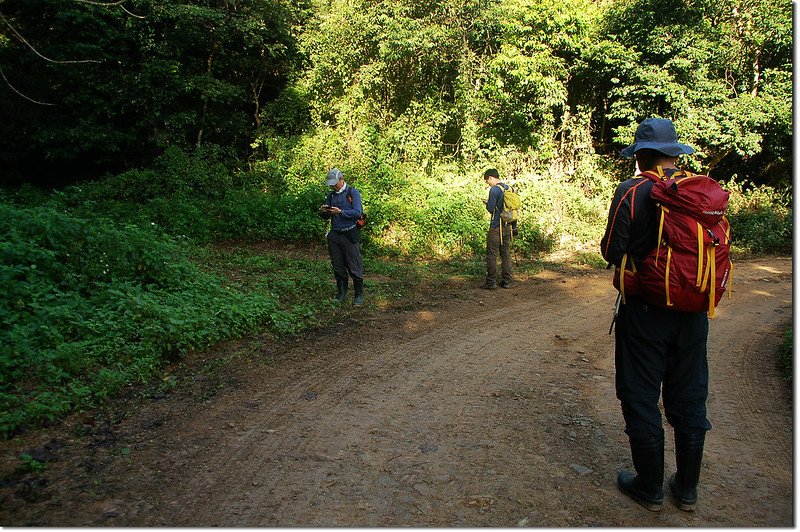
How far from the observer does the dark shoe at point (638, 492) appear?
3.15 meters

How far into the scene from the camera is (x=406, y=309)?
808cm

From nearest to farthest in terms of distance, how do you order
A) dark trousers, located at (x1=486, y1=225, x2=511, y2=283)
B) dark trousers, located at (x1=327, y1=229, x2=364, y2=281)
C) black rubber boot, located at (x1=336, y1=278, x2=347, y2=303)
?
1. dark trousers, located at (x1=327, y1=229, x2=364, y2=281)
2. black rubber boot, located at (x1=336, y1=278, x2=347, y2=303)
3. dark trousers, located at (x1=486, y1=225, x2=511, y2=283)

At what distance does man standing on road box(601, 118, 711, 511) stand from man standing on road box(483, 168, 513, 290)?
618 cm

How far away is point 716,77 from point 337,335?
1451 centimetres

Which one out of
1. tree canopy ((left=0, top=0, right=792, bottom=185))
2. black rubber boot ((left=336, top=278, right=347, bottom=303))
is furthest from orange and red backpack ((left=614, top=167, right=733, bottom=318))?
tree canopy ((left=0, top=0, right=792, bottom=185))

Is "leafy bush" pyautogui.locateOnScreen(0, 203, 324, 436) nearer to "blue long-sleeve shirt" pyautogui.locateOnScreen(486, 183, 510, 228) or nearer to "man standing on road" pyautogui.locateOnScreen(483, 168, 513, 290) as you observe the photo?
"man standing on road" pyautogui.locateOnScreen(483, 168, 513, 290)

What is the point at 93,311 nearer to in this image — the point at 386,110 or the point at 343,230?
the point at 343,230

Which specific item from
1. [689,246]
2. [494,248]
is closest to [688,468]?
[689,246]

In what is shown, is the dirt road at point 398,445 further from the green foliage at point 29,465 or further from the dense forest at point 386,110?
the dense forest at point 386,110

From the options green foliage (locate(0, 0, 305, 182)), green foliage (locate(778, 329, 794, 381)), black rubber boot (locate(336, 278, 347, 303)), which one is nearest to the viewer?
green foliage (locate(778, 329, 794, 381))

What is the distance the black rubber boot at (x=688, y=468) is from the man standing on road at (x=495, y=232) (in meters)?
6.41

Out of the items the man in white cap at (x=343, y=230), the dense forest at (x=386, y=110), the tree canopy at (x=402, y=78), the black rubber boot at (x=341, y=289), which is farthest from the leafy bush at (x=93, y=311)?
the tree canopy at (x=402, y=78)

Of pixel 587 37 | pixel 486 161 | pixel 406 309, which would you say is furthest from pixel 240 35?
pixel 406 309

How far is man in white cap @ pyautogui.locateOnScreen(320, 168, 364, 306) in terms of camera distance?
7832 millimetres
